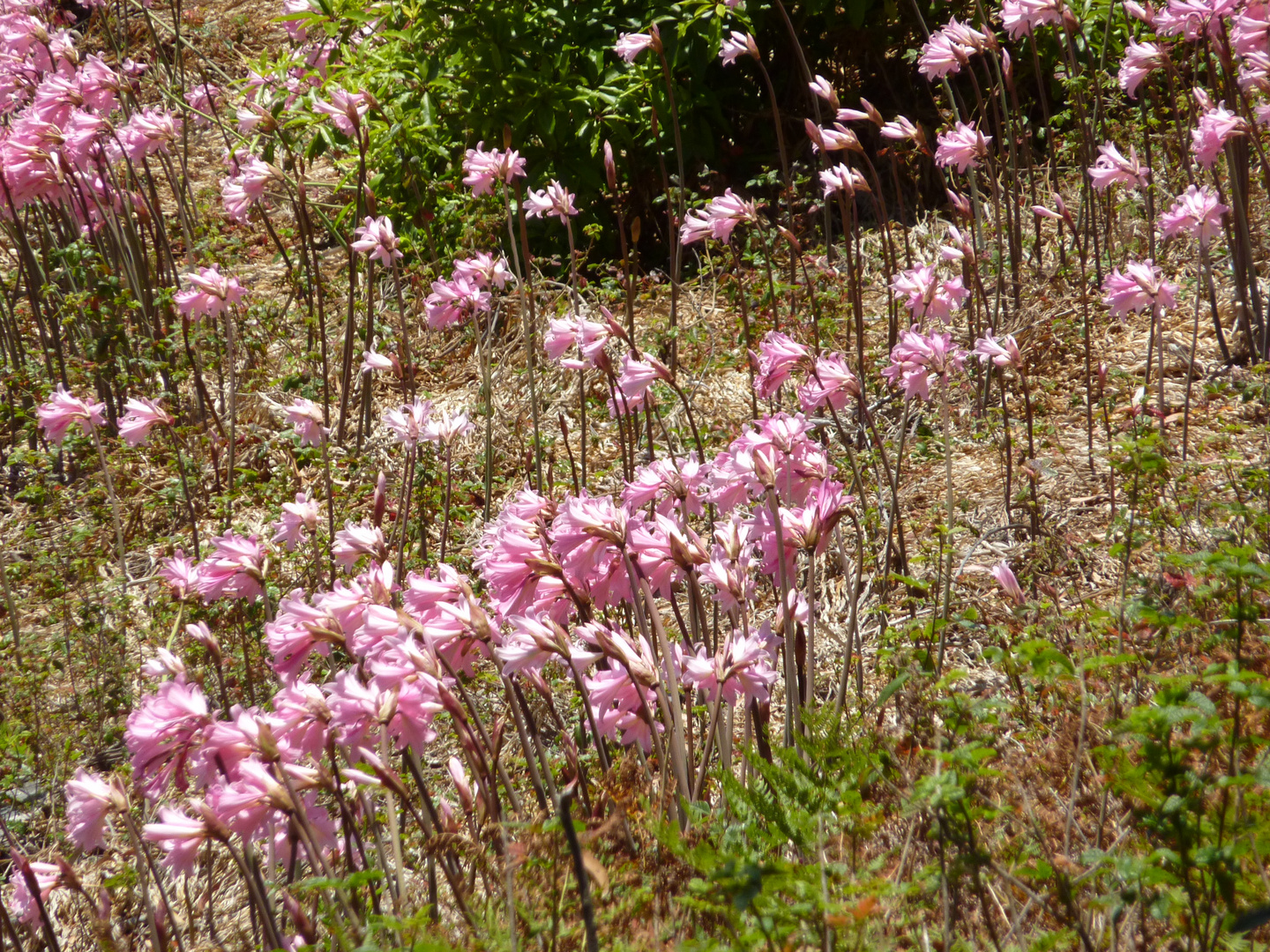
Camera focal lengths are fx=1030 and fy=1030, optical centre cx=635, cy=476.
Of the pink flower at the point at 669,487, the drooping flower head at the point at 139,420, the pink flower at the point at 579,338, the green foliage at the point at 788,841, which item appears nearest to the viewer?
the green foliage at the point at 788,841

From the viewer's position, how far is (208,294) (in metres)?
4.09

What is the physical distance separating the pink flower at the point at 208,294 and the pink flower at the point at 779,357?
7.94 feet

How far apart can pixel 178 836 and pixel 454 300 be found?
2.51 metres

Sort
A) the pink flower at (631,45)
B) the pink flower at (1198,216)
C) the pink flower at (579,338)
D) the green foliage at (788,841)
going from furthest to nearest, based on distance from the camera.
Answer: the pink flower at (631,45) < the pink flower at (1198,216) < the pink flower at (579,338) < the green foliage at (788,841)

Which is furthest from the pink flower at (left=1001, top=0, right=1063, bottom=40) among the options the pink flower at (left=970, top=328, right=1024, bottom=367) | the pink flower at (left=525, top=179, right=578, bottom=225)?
the pink flower at (left=525, top=179, right=578, bottom=225)

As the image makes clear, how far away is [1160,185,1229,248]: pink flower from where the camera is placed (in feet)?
10.9

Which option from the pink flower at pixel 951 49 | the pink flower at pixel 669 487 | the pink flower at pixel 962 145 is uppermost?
the pink flower at pixel 951 49

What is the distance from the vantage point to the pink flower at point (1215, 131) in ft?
10.3

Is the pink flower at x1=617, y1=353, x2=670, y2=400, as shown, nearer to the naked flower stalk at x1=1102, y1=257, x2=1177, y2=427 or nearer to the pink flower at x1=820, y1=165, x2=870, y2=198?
the pink flower at x1=820, y1=165, x2=870, y2=198

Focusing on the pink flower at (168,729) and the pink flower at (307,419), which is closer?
the pink flower at (168,729)

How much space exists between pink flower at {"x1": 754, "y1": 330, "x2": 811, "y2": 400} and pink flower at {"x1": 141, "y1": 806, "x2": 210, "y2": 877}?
1.66 m

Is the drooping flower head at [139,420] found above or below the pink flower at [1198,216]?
below

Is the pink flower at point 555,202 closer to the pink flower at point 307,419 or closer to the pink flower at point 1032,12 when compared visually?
the pink flower at point 307,419

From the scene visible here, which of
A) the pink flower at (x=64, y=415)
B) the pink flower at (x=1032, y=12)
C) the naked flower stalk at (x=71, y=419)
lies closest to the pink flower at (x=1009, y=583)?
the pink flower at (x=1032, y=12)
